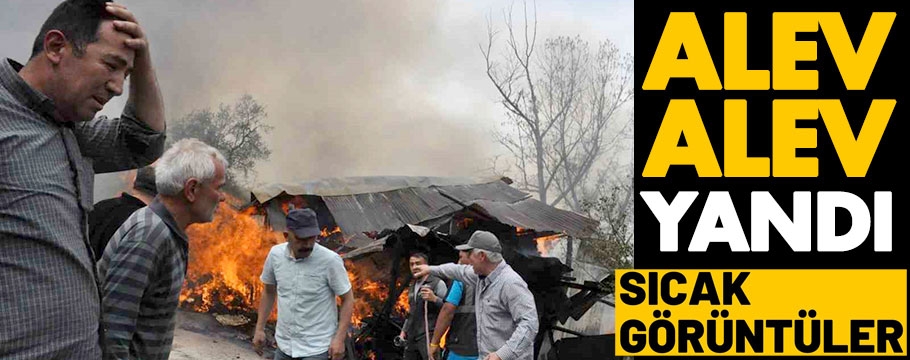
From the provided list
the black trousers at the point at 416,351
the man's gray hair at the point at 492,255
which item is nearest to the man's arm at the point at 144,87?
the man's gray hair at the point at 492,255

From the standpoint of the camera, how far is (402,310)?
9.77 m

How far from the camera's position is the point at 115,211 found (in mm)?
3445

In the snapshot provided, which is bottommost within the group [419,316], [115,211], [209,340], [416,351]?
[209,340]

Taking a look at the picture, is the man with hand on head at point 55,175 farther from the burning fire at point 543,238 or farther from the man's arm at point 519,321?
the burning fire at point 543,238

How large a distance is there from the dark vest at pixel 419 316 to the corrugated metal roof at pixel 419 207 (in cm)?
481

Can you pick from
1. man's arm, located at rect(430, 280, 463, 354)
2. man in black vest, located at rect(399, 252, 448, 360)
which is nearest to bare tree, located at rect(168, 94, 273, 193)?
man in black vest, located at rect(399, 252, 448, 360)

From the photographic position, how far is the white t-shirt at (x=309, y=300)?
15.7 ft

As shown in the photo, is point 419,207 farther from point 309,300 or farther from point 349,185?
point 309,300

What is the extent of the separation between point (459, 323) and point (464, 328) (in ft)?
0.29

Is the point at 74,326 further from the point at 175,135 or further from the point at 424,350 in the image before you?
the point at 175,135

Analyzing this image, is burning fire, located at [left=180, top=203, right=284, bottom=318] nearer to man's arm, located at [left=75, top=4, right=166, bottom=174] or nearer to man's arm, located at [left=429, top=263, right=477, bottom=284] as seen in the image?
man's arm, located at [left=429, top=263, right=477, bottom=284]

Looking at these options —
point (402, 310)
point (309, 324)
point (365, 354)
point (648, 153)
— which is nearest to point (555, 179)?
point (402, 310)

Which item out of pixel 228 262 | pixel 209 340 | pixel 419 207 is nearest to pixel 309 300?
pixel 209 340

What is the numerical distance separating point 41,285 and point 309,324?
10.8 feet
